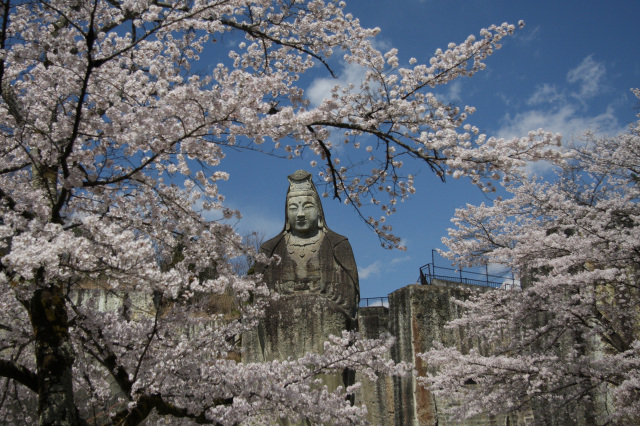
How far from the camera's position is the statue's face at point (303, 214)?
707cm

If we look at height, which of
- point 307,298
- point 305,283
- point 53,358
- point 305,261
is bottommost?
point 53,358

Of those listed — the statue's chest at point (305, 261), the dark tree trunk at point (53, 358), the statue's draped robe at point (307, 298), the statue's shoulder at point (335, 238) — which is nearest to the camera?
the dark tree trunk at point (53, 358)

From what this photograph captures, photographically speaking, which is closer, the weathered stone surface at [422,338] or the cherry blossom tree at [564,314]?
the cherry blossom tree at [564,314]

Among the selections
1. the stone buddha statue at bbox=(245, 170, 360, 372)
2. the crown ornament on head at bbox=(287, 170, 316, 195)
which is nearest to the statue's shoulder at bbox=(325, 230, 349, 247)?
the stone buddha statue at bbox=(245, 170, 360, 372)

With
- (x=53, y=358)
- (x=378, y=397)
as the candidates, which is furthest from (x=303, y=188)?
(x=378, y=397)

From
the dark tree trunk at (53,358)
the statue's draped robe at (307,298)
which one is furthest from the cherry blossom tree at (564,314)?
the dark tree trunk at (53,358)

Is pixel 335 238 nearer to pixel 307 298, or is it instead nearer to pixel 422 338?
pixel 307 298

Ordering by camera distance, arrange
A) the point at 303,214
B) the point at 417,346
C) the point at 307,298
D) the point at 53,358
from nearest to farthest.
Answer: the point at 53,358, the point at 307,298, the point at 303,214, the point at 417,346

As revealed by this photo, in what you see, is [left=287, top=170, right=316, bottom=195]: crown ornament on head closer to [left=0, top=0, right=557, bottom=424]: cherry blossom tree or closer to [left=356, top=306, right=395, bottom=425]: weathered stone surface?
[left=0, top=0, right=557, bottom=424]: cherry blossom tree

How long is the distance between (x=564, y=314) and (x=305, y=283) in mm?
4937

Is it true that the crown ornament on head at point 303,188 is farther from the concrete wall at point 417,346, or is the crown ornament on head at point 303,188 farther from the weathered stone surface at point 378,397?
the concrete wall at point 417,346

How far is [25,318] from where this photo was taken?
544 centimetres

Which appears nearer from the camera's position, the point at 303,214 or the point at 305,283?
the point at 305,283

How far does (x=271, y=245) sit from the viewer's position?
7129 millimetres
